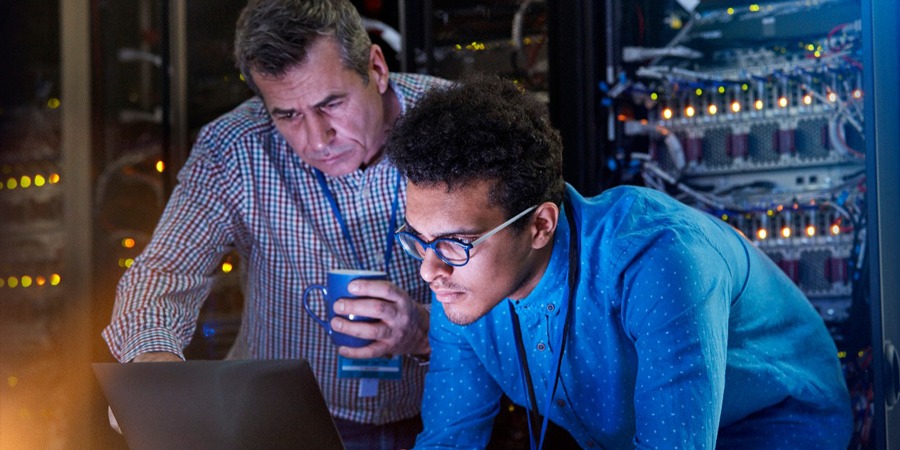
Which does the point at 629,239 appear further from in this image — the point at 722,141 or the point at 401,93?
the point at 722,141

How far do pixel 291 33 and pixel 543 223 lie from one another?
795 mm

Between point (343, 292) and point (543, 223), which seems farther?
point (343, 292)

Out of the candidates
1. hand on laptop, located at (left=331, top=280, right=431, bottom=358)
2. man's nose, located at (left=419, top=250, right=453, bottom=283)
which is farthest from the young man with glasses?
hand on laptop, located at (left=331, top=280, right=431, bottom=358)

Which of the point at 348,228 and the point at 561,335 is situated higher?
the point at 348,228

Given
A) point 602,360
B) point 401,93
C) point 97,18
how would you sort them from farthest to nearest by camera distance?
point 97,18 < point 401,93 < point 602,360

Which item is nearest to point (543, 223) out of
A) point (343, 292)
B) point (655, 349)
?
point (655, 349)

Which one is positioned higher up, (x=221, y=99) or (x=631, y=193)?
(x=221, y=99)

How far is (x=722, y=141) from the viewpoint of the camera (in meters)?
2.45

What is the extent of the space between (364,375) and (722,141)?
1267mm

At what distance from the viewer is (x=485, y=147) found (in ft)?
4.63

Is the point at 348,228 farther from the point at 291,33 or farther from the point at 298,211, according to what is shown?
the point at 291,33

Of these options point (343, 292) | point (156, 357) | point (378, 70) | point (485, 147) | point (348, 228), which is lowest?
point (156, 357)

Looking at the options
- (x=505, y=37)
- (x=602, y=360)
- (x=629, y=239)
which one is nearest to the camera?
(x=629, y=239)

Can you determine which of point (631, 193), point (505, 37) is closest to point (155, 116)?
point (505, 37)
